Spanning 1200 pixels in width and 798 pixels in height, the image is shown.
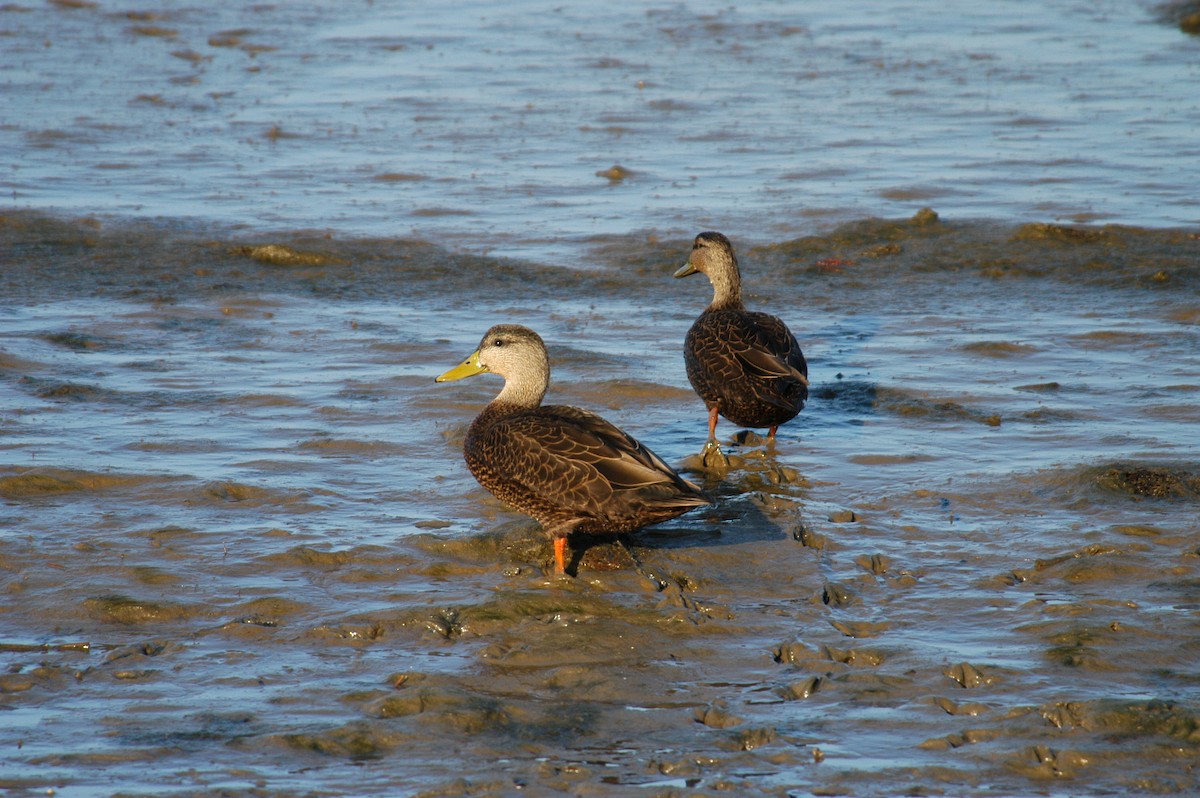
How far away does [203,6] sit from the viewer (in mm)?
20844

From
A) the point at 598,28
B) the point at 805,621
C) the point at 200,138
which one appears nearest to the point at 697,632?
the point at 805,621

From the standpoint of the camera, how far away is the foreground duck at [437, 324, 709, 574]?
230 inches

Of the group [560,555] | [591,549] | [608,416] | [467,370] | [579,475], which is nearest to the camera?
[579,475]

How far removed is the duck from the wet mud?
267 mm

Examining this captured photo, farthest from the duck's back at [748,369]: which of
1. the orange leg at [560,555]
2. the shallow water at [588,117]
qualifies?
the shallow water at [588,117]

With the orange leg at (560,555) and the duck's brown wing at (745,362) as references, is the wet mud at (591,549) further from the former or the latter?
the duck's brown wing at (745,362)

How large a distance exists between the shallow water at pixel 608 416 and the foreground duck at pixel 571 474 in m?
0.27

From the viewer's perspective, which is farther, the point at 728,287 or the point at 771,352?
the point at 728,287

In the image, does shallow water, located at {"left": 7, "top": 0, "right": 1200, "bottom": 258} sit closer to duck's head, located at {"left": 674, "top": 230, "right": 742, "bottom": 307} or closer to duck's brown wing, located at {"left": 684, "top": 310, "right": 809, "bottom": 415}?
duck's head, located at {"left": 674, "top": 230, "right": 742, "bottom": 307}

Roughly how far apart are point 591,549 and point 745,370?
1610 millimetres

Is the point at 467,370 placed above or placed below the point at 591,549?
above

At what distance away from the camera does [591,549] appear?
6.23m

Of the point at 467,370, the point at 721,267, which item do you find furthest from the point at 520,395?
the point at 721,267

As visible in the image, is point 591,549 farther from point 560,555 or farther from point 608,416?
point 608,416
